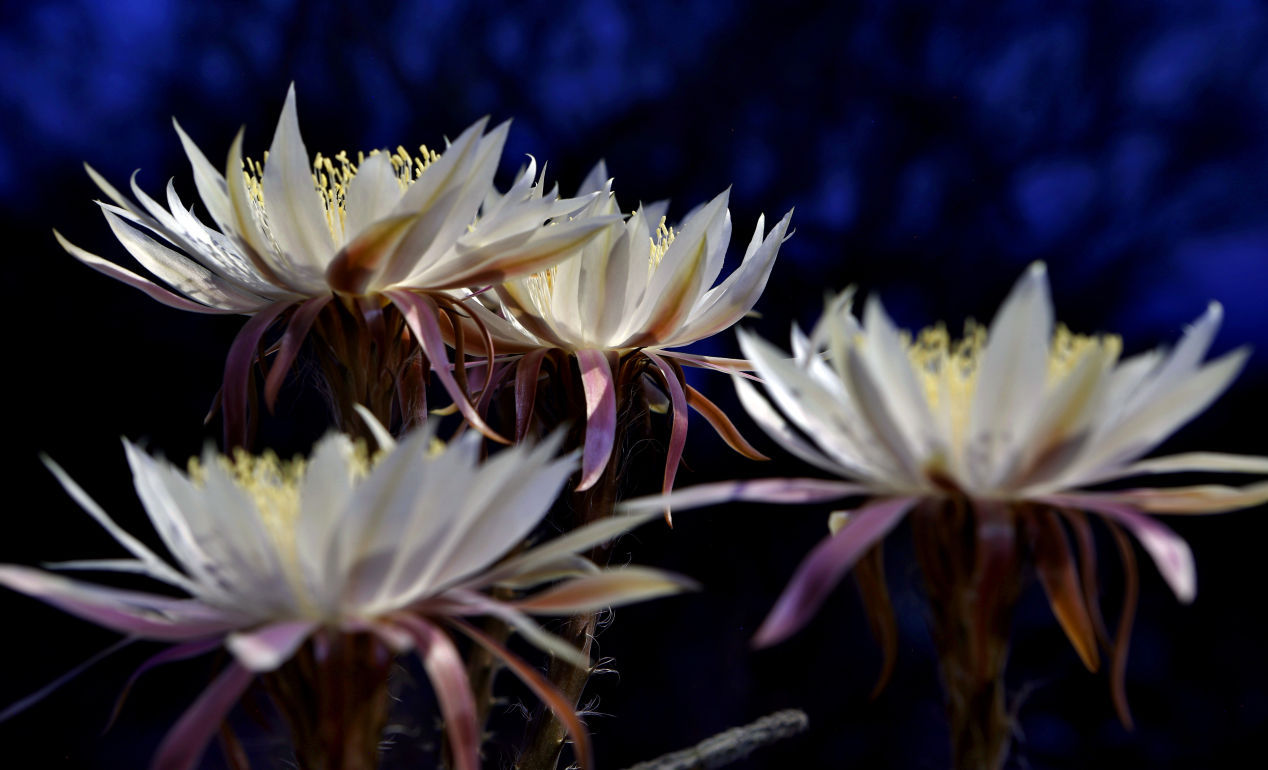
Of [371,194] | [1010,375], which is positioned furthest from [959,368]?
[371,194]

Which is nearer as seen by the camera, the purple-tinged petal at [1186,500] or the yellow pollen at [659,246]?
the purple-tinged petal at [1186,500]

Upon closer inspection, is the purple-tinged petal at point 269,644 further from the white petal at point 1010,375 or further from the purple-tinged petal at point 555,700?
the white petal at point 1010,375

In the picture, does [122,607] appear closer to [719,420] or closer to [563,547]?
[563,547]

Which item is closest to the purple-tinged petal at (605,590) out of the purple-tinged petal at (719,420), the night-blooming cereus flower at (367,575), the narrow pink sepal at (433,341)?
the night-blooming cereus flower at (367,575)

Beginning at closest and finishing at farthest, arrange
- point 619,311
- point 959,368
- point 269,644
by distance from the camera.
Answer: point 269,644 < point 959,368 < point 619,311

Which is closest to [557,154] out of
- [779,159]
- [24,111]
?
[779,159]
